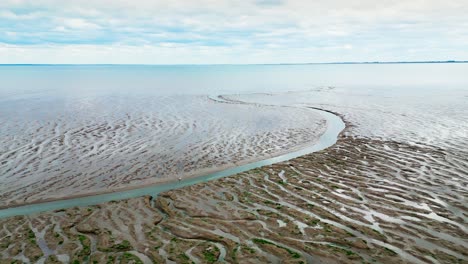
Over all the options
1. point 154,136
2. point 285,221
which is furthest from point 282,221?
point 154,136

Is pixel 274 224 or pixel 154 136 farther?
pixel 154 136

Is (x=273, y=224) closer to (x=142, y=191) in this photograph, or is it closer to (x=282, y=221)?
(x=282, y=221)

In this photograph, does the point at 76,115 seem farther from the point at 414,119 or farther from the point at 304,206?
the point at 414,119

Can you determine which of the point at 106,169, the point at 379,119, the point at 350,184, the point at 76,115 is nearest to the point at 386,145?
the point at 350,184

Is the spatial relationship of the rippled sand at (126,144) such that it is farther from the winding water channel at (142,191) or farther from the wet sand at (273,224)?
the wet sand at (273,224)

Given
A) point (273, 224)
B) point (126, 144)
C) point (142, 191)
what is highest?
point (126, 144)

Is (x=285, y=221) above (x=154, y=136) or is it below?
below

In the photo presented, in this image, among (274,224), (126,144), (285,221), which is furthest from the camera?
(126,144)
